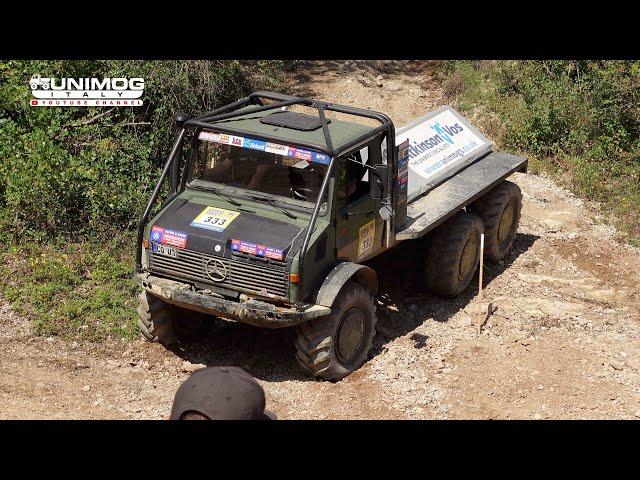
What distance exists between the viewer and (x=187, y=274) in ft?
30.7

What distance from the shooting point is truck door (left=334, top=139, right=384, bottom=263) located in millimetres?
9586

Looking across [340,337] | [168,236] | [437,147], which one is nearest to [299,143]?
[168,236]

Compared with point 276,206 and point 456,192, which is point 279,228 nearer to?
point 276,206

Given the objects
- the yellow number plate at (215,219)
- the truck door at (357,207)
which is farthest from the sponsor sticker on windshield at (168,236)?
the truck door at (357,207)

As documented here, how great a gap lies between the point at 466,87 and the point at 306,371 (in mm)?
10354

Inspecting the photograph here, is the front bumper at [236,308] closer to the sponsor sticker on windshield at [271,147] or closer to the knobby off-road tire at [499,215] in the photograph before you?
the sponsor sticker on windshield at [271,147]

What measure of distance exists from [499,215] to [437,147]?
1.16m

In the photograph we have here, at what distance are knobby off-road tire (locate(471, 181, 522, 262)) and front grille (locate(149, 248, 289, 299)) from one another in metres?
4.20

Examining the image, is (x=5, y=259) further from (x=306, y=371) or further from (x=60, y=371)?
(x=306, y=371)

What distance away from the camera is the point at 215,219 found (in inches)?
371

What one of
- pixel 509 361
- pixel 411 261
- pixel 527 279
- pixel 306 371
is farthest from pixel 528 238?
pixel 306 371

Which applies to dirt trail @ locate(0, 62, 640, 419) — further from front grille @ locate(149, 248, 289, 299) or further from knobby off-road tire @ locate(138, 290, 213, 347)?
front grille @ locate(149, 248, 289, 299)

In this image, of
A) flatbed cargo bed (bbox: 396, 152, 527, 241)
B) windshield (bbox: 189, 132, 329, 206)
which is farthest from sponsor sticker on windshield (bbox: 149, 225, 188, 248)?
flatbed cargo bed (bbox: 396, 152, 527, 241)

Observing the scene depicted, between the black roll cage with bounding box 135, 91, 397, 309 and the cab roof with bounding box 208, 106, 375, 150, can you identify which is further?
the cab roof with bounding box 208, 106, 375, 150
